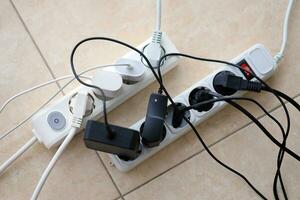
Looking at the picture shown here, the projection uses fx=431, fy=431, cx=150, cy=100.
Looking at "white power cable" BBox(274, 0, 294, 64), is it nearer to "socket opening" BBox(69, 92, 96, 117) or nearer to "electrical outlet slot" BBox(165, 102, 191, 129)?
"electrical outlet slot" BBox(165, 102, 191, 129)

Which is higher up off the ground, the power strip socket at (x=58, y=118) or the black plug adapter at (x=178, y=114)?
the power strip socket at (x=58, y=118)

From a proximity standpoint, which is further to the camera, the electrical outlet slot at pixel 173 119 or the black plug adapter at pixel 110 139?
the electrical outlet slot at pixel 173 119

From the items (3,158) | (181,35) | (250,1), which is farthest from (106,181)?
(250,1)

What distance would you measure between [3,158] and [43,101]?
12 cm

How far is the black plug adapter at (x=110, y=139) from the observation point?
0.62 metres

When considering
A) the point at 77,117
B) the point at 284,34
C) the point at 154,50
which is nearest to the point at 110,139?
the point at 77,117

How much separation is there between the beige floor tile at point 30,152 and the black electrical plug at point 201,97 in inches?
7.5

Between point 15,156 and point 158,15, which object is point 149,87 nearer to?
point 158,15

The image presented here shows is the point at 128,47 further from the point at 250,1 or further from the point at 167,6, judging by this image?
the point at 250,1

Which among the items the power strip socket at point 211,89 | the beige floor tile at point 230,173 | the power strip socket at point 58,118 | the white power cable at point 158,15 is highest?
the white power cable at point 158,15

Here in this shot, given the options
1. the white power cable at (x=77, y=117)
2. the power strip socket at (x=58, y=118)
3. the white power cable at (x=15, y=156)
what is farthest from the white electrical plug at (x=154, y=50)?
the white power cable at (x=15, y=156)

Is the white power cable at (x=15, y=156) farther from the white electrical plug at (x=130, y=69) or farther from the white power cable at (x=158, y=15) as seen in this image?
the white power cable at (x=158, y=15)

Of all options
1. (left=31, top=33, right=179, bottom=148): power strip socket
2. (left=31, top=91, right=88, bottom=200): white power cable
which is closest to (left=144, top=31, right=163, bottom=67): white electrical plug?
(left=31, top=33, right=179, bottom=148): power strip socket

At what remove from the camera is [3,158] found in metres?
0.72
